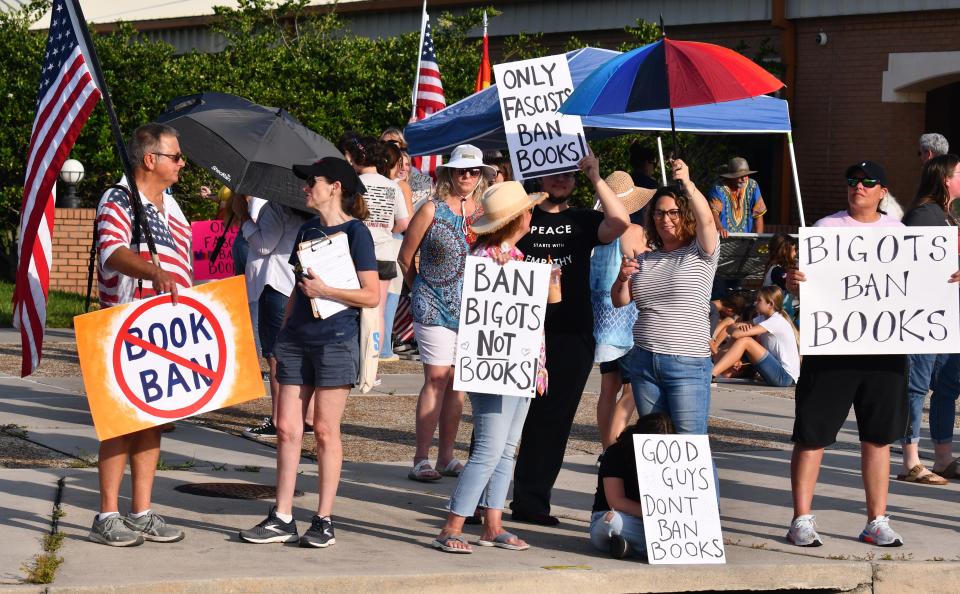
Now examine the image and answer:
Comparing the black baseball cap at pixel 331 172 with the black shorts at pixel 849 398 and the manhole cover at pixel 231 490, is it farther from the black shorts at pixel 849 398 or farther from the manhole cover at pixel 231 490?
the black shorts at pixel 849 398

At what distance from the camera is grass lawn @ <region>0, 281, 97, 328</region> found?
A: 1622cm

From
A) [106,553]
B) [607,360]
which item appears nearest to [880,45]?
[607,360]

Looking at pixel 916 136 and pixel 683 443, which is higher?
pixel 916 136

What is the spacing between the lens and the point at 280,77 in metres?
20.2

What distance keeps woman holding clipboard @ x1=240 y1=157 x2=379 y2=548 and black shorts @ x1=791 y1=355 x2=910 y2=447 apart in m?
2.18

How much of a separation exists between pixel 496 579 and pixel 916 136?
14167 mm

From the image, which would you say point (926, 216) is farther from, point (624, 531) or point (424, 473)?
point (424, 473)

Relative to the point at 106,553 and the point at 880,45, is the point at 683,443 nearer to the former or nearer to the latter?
the point at 106,553

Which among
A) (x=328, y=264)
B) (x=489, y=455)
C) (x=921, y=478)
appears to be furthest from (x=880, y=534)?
(x=328, y=264)

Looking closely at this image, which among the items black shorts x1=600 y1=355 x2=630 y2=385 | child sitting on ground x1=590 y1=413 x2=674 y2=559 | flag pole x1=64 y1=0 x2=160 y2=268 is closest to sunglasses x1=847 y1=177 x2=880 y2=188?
child sitting on ground x1=590 y1=413 x2=674 y2=559

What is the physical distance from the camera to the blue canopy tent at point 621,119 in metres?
12.7

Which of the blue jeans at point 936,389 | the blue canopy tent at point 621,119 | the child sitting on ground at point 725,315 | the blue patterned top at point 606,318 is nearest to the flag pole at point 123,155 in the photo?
the blue patterned top at point 606,318

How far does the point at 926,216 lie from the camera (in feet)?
27.3

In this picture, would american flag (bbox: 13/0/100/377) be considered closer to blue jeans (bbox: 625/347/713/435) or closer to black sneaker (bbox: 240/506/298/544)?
black sneaker (bbox: 240/506/298/544)
